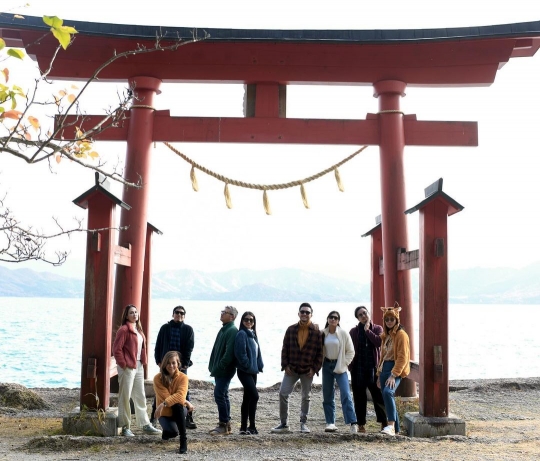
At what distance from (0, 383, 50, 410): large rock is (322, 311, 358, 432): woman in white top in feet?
13.0

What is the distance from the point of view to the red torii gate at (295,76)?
8.46 m

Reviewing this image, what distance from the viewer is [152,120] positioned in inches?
344

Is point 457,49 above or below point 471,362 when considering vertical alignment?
above

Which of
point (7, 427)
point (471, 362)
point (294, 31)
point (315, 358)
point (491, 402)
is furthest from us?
point (471, 362)

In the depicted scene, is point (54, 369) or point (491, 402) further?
point (54, 369)


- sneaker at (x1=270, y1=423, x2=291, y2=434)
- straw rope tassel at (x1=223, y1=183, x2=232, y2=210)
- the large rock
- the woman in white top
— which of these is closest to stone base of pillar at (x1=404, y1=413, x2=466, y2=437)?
the woman in white top

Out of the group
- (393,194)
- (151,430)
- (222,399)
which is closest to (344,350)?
(222,399)

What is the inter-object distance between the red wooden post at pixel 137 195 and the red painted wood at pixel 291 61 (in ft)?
1.34

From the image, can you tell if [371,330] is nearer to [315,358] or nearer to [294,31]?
[315,358]

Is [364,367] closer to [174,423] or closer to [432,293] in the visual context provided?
[432,293]

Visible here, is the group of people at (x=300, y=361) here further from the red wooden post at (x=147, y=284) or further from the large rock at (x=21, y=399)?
the large rock at (x=21, y=399)

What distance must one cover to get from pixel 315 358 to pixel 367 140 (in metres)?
3.24

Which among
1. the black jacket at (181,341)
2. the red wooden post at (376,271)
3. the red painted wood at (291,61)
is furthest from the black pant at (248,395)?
the red painted wood at (291,61)

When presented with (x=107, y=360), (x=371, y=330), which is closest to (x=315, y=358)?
(x=371, y=330)
